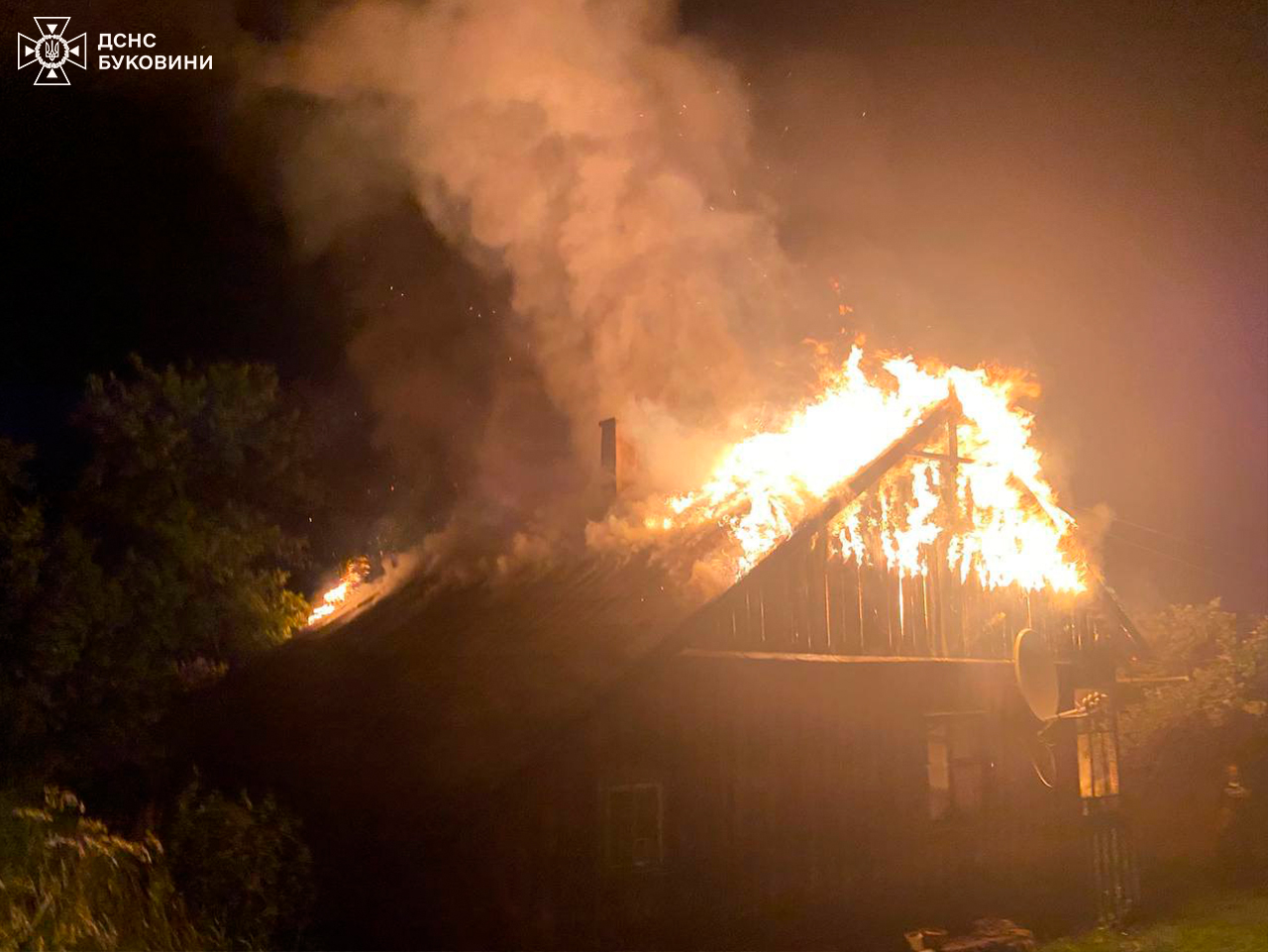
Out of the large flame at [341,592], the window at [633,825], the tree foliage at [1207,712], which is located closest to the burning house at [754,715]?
the window at [633,825]

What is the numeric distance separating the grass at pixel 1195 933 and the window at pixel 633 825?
5.54 metres

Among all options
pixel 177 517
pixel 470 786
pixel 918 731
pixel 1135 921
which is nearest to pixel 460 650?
pixel 470 786

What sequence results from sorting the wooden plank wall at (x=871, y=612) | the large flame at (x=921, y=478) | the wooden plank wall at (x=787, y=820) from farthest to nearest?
the large flame at (x=921, y=478) < the wooden plank wall at (x=871, y=612) < the wooden plank wall at (x=787, y=820)

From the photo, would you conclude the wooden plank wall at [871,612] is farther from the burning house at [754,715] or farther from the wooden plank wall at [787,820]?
the wooden plank wall at [787,820]

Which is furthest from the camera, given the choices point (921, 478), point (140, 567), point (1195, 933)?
point (140, 567)

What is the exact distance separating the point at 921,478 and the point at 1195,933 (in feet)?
21.2

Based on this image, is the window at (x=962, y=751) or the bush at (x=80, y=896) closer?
the bush at (x=80, y=896)

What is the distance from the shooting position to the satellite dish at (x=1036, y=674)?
13.8 metres

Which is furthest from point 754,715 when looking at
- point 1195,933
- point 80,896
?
point 80,896

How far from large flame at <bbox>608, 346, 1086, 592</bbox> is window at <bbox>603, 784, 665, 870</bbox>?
11.8 feet

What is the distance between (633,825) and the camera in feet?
35.4

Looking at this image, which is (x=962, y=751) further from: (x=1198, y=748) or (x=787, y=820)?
(x=1198, y=748)

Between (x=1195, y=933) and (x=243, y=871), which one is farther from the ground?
(x=243, y=871)

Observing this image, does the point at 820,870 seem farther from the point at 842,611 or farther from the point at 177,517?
the point at 177,517
